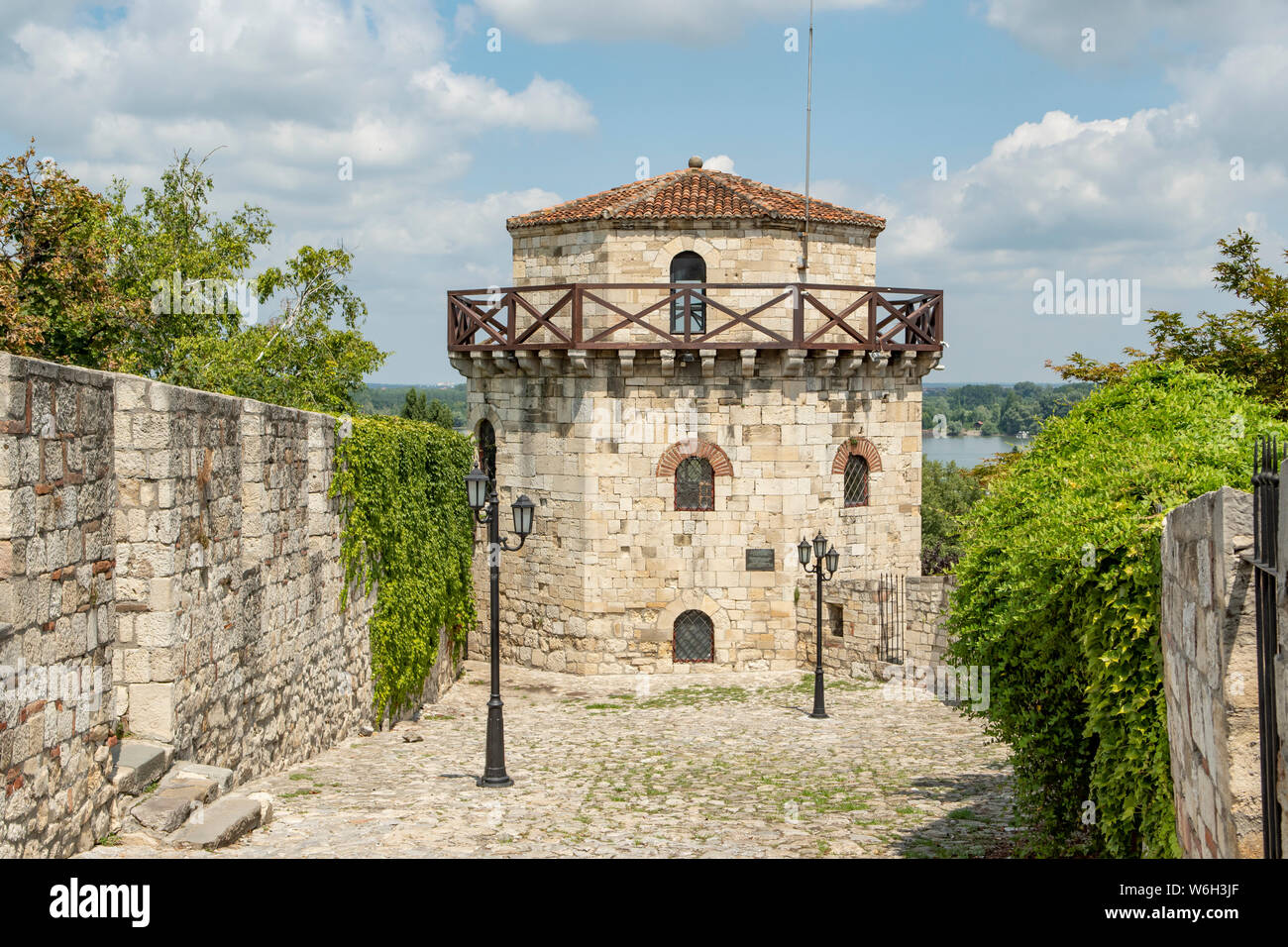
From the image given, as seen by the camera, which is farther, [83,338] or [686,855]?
[83,338]

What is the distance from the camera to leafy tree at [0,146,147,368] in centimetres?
2394

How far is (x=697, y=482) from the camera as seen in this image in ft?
73.0

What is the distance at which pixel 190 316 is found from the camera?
30844 mm

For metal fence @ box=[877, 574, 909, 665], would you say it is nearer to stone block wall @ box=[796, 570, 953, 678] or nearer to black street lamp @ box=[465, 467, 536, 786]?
stone block wall @ box=[796, 570, 953, 678]

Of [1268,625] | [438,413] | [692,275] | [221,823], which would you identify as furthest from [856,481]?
[438,413]

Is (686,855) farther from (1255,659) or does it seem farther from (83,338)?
(83,338)

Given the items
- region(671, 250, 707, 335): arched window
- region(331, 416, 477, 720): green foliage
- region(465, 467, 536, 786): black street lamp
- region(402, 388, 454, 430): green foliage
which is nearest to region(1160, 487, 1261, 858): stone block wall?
region(465, 467, 536, 786): black street lamp

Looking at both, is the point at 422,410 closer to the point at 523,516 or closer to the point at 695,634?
the point at 695,634

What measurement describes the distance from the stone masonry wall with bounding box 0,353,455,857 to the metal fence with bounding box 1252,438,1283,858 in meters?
6.15

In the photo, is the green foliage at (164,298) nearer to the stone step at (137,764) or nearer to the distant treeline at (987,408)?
the stone step at (137,764)

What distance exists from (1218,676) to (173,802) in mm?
6783

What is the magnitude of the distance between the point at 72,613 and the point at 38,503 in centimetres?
88
